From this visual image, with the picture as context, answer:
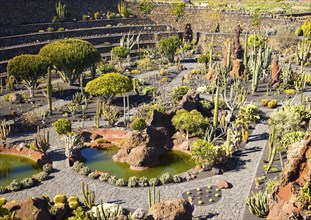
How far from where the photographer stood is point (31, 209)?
2136 centimetres

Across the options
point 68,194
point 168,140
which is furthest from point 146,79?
point 68,194

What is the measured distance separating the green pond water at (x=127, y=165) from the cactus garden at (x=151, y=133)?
8 centimetres

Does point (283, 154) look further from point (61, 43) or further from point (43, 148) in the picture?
point (61, 43)

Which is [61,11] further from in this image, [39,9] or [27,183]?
[27,183]

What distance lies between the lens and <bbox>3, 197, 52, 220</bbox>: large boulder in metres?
21.2

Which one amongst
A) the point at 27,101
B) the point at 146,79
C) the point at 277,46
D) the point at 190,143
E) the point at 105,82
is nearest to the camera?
the point at 190,143

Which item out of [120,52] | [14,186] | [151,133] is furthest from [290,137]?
[120,52]

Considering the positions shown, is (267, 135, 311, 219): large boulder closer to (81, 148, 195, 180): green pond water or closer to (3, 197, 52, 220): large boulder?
(81, 148, 195, 180): green pond water

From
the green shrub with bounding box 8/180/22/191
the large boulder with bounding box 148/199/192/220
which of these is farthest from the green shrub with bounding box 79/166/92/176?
the large boulder with bounding box 148/199/192/220

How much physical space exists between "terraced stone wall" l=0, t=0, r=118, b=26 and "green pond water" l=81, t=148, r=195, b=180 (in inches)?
1545

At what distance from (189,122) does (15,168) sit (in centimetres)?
1306

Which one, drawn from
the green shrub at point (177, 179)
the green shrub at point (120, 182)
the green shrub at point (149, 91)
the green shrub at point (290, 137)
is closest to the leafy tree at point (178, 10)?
the green shrub at point (149, 91)

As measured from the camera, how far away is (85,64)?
4691 cm

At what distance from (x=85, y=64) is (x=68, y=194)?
75.3ft
